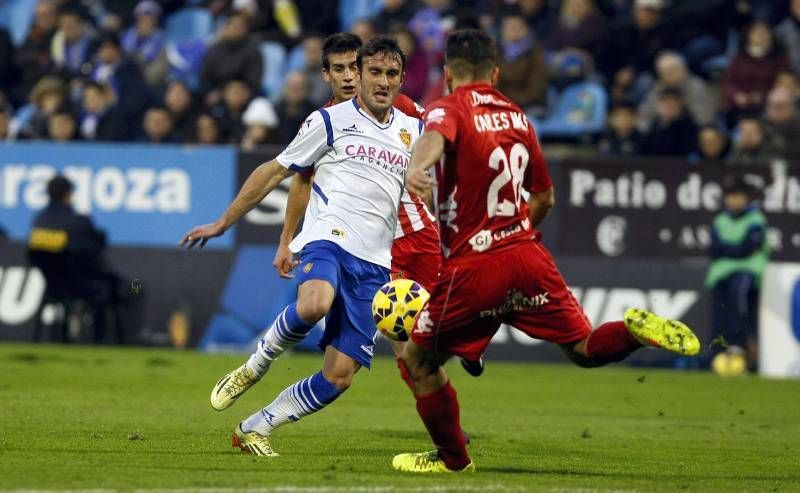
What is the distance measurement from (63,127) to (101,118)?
1.01 metres

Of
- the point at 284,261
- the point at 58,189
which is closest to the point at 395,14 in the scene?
the point at 58,189

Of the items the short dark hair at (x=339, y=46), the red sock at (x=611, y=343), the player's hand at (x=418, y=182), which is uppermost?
the short dark hair at (x=339, y=46)

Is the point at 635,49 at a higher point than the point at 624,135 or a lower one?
higher

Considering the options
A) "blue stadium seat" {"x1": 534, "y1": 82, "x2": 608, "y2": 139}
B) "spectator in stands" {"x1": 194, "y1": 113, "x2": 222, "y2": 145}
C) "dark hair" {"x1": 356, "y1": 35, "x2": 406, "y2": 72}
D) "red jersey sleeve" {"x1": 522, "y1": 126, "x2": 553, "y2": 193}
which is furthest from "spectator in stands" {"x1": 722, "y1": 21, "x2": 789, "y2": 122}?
"red jersey sleeve" {"x1": 522, "y1": 126, "x2": 553, "y2": 193}

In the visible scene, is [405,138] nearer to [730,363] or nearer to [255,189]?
[255,189]

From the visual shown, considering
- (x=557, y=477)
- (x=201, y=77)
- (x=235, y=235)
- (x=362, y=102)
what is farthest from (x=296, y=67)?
(x=557, y=477)

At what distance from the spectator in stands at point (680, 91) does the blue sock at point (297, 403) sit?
11949 millimetres

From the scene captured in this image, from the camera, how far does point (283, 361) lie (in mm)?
18625

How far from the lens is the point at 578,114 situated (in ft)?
70.4

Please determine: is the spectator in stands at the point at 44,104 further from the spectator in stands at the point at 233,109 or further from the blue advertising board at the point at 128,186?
the spectator in stands at the point at 233,109

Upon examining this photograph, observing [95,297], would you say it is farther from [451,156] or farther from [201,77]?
[451,156]

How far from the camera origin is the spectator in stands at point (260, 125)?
20.7 m

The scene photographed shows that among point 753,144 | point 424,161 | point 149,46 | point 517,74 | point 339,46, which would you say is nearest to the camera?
point 424,161

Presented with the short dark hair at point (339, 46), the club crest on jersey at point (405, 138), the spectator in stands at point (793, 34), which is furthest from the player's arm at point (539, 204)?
the spectator in stands at point (793, 34)
